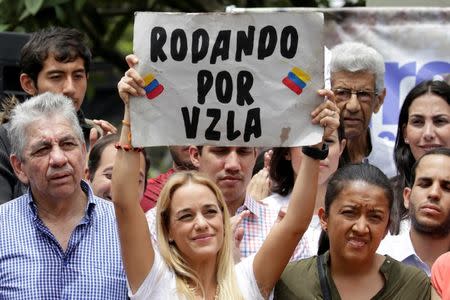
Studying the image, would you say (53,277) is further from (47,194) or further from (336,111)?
(336,111)

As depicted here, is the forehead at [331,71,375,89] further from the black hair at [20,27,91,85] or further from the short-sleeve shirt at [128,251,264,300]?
the short-sleeve shirt at [128,251,264,300]

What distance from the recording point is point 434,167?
846cm

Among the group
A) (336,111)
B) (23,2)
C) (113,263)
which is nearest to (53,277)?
(113,263)

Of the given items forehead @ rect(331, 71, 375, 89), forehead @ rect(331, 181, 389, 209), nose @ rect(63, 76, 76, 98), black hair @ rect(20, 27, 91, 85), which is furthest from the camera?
forehead @ rect(331, 71, 375, 89)

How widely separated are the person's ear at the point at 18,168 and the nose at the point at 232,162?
108 cm

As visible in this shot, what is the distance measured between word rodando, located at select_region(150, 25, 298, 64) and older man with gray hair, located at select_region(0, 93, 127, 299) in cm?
70

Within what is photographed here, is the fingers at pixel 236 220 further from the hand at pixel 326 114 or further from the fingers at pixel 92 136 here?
the fingers at pixel 92 136

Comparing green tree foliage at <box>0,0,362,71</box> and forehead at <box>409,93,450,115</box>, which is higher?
green tree foliage at <box>0,0,362,71</box>

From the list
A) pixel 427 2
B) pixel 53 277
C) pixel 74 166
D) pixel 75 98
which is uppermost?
pixel 427 2

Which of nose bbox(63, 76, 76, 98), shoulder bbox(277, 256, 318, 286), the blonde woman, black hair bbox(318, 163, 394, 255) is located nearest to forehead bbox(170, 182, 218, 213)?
the blonde woman

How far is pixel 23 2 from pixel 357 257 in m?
4.37

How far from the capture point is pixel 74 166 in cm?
783

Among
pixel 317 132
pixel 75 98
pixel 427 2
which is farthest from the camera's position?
pixel 427 2

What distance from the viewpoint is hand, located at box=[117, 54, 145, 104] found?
295 inches
